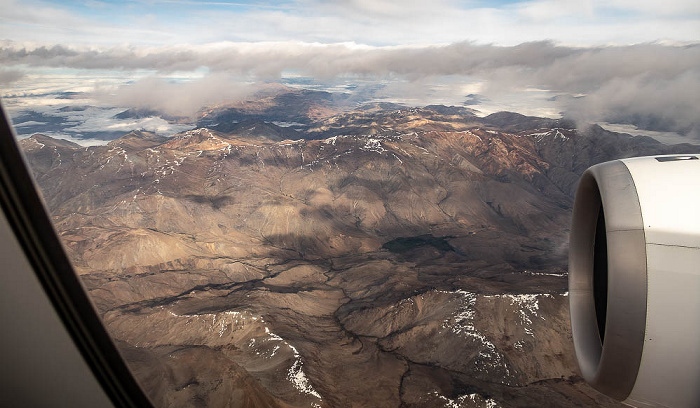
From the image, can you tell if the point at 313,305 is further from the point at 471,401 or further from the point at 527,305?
the point at 471,401

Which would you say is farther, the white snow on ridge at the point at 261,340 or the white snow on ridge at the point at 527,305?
the white snow on ridge at the point at 527,305

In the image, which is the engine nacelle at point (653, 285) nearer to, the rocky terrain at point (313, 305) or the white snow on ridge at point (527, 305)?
the rocky terrain at point (313, 305)

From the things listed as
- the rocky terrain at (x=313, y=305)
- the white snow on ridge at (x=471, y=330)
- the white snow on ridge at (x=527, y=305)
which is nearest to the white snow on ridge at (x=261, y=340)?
the rocky terrain at (x=313, y=305)

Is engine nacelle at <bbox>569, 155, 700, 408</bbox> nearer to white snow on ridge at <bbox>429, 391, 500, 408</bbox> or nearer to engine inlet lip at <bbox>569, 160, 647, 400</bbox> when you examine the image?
engine inlet lip at <bbox>569, 160, 647, 400</bbox>

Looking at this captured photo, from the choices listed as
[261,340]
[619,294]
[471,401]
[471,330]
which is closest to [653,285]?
[619,294]

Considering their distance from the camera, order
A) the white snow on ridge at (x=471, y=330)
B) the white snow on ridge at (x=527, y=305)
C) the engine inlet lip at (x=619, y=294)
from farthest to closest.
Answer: the white snow on ridge at (x=527, y=305)
the white snow on ridge at (x=471, y=330)
the engine inlet lip at (x=619, y=294)

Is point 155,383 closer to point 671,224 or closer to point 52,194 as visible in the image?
point 671,224

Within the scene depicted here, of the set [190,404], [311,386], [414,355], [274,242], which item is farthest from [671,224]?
[274,242]

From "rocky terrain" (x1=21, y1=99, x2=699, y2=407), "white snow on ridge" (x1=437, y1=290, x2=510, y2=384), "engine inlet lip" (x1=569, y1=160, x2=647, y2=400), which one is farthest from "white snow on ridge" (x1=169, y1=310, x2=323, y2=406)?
"engine inlet lip" (x1=569, y1=160, x2=647, y2=400)

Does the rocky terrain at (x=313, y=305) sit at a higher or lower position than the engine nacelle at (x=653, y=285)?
lower
